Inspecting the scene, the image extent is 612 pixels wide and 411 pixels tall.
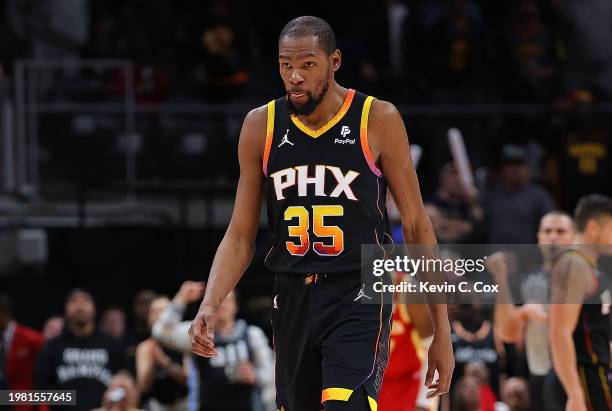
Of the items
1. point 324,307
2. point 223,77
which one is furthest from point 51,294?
point 324,307

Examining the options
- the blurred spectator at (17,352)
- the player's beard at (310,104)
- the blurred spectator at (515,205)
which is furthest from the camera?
the blurred spectator at (515,205)

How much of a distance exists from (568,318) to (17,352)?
565 centimetres

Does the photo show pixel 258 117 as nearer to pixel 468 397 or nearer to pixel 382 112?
pixel 382 112

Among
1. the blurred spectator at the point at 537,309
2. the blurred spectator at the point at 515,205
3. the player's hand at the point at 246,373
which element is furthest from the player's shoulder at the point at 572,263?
the blurred spectator at the point at 515,205

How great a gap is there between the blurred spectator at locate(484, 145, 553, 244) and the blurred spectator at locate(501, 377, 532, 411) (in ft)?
7.35

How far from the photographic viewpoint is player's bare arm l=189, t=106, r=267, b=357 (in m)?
5.77

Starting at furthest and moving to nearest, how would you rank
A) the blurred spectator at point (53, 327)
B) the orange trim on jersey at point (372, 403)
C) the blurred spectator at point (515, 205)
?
the blurred spectator at point (515, 205) → the blurred spectator at point (53, 327) → the orange trim on jersey at point (372, 403)

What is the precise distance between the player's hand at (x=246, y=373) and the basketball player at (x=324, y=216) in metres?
4.84

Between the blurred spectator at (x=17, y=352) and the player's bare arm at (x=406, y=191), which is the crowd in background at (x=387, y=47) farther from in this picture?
Answer: the player's bare arm at (x=406, y=191)

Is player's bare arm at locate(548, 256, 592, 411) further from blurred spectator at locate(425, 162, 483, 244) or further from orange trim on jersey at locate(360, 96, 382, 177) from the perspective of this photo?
blurred spectator at locate(425, 162, 483, 244)

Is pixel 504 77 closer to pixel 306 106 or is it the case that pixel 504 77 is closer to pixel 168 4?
pixel 168 4

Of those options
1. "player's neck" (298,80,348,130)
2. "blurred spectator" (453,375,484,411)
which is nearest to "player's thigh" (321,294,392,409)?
"player's neck" (298,80,348,130)

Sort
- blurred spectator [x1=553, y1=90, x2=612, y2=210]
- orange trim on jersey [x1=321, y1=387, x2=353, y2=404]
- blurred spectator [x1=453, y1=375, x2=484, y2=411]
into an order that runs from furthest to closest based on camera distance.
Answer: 1. blurred spectator [x1=553, y1=90, x2=612, y2=210]
2. blurred spectator [x1=453, y1=375, x2=484, y2=411]
3. orange trim on jersey [x1=321, y1=387, x2=353, y2=404]

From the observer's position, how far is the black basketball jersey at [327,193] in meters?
5.63
